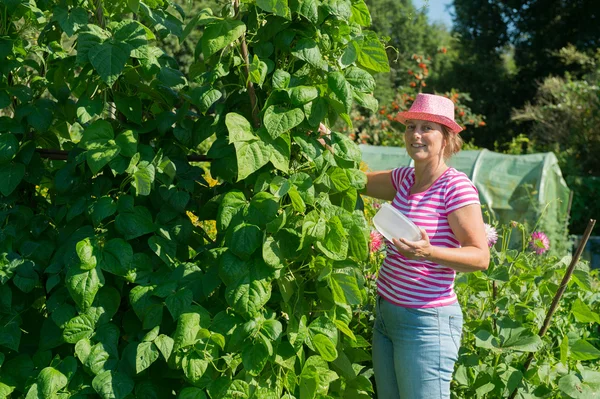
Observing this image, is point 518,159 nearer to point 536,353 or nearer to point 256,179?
point 536,353

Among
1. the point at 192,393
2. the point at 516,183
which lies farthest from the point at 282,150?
the point at 516,183

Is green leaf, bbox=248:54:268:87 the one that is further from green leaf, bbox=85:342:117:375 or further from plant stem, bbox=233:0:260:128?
green leaf, bbox=85:342:117:375

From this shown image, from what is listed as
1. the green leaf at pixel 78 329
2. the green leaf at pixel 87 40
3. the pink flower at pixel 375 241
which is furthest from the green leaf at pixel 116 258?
the pink flower at pixel 375 241

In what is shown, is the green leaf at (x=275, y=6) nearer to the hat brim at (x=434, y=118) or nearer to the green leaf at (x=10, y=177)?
the hat brim at (x=434, y=118)

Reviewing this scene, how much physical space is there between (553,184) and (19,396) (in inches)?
257

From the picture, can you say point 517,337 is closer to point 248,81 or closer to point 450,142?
point 450,142

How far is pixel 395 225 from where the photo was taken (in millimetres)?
1914

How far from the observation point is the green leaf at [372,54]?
1.90 meters

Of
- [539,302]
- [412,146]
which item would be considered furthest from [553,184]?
[412,146]

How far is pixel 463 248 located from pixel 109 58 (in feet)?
3.52

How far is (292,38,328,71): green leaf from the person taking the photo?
5.78 feet

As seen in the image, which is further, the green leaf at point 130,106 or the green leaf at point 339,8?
the green leaf at point 130,106

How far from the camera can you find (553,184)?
7.49m

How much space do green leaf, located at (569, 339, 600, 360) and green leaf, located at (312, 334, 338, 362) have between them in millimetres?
1056
